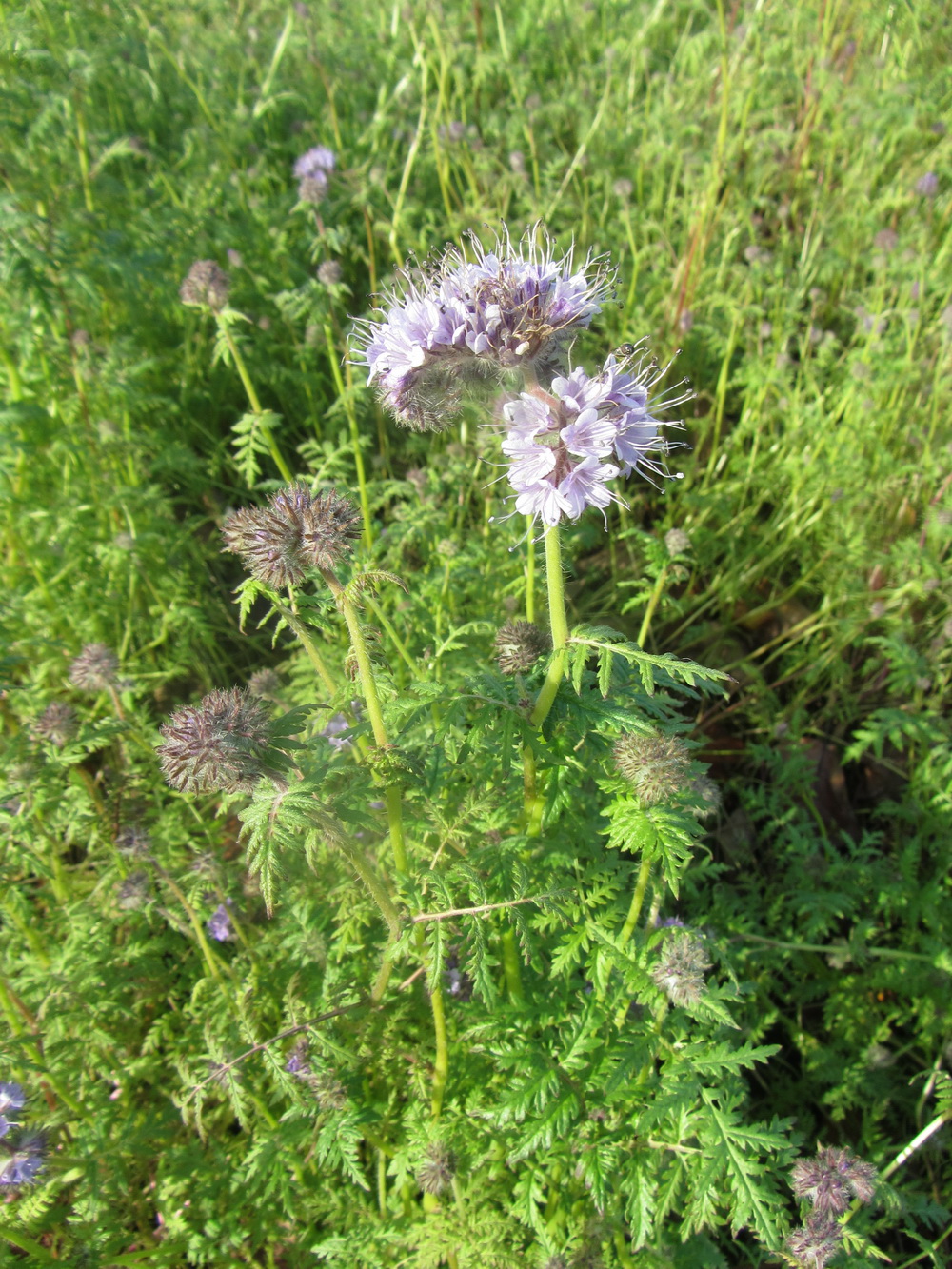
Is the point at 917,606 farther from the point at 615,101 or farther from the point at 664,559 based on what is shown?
the point at 615,101

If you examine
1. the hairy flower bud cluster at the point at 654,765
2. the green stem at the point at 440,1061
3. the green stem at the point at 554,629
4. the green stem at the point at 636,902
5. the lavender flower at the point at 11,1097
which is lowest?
the green stem at the point at 440,1061

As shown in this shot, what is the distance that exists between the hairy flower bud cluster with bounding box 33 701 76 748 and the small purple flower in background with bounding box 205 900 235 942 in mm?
833

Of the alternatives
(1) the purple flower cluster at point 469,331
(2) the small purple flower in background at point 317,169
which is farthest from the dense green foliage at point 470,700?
(1) the purple flower cluster at point 469,331

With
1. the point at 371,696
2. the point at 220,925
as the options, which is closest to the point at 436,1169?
the point at 220,925

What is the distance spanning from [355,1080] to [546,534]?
68.4 inches

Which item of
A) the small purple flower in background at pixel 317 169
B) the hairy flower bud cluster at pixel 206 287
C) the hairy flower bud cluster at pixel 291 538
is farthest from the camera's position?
the small purple flower in background at pixel 317 169

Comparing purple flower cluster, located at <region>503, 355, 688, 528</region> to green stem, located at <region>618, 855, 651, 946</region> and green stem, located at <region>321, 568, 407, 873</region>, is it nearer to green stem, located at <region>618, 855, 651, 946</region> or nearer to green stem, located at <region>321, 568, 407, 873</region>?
green stem, located at <region>321, 568, 407, 873</region>

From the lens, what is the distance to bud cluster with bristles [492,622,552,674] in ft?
6.94

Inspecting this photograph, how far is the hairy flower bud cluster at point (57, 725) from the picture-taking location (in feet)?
8.69

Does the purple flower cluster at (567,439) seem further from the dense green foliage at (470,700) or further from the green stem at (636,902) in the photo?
the green stem at (636,902)

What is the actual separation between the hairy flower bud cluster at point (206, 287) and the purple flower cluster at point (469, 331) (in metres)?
1.40

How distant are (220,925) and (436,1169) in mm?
1224

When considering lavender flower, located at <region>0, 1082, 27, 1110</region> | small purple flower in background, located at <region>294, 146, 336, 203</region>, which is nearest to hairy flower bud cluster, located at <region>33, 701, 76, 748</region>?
lavender flower, located at <region>0, 1082, 27, 1110</region>

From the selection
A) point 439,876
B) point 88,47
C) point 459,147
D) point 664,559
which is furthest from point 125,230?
point 439,876
